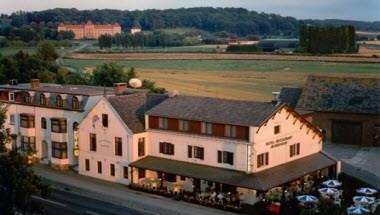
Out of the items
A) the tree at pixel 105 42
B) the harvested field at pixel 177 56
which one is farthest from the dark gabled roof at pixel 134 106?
the tree at pixel 105 42

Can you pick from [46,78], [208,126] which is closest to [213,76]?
[46,78]

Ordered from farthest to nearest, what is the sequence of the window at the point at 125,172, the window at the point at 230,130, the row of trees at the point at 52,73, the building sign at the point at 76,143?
1. the row of trees at the point at 52,73
2. the building sign at the point at 76,143
3. the window at the point at 125,172
4. the window at the point at 230,130

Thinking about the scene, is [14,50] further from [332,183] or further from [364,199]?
[364,199]

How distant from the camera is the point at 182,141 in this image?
44406 millimetres

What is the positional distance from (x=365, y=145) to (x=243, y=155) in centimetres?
2390

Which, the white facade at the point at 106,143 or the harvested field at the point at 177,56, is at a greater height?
the harvested field at the point at 177,56

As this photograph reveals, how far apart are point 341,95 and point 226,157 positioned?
80.3 feet

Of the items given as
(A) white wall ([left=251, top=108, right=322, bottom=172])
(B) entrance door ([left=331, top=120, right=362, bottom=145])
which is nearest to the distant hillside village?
(B) entrance door ([left=331, top=120, right=362, bottom=145])

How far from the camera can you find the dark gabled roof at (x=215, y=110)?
4166cm

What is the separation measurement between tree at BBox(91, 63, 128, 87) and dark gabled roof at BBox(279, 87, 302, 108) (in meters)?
22.2

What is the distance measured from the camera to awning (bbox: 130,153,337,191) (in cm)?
3932

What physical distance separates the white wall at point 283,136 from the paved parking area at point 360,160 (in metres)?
3.77

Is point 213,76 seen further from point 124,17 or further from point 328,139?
point 124,17

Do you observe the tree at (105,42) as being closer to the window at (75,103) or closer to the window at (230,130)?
the window at (75,103)
